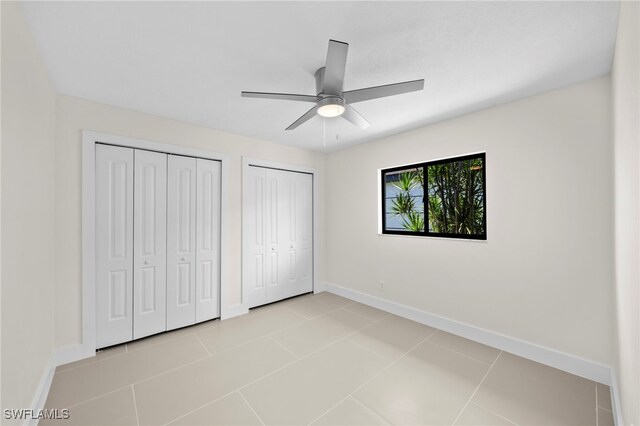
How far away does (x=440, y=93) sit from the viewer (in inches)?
91.4

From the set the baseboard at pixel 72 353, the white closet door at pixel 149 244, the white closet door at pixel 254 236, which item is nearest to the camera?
the baseboard at pixel 72 353

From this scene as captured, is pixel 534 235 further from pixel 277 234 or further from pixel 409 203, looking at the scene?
pixel 277 234

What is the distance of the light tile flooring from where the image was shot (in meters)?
1.70

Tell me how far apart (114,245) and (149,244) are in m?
0.30

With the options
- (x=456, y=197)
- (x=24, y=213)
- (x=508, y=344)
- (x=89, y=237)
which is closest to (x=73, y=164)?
(x=89, y=237)

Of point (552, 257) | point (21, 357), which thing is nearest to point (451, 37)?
point (552, 257)

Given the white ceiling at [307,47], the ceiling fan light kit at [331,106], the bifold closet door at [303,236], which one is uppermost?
the white ceiling at [307,47]

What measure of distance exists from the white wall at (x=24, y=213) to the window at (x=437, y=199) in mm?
3500

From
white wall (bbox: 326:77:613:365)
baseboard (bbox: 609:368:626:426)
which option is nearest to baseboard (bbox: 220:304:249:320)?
white wall (bbox: 326:77:613:365)

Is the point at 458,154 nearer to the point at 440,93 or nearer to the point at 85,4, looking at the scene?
the point at 440,93

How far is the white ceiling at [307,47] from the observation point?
55.0 inches

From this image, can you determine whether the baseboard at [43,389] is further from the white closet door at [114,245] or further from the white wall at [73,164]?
the white closet door at [114,245]

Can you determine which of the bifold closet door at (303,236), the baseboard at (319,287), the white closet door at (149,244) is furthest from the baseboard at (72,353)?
the baseboard at (319,287)

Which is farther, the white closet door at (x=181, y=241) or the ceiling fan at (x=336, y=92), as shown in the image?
the white closet door at (x=181, y=241)
